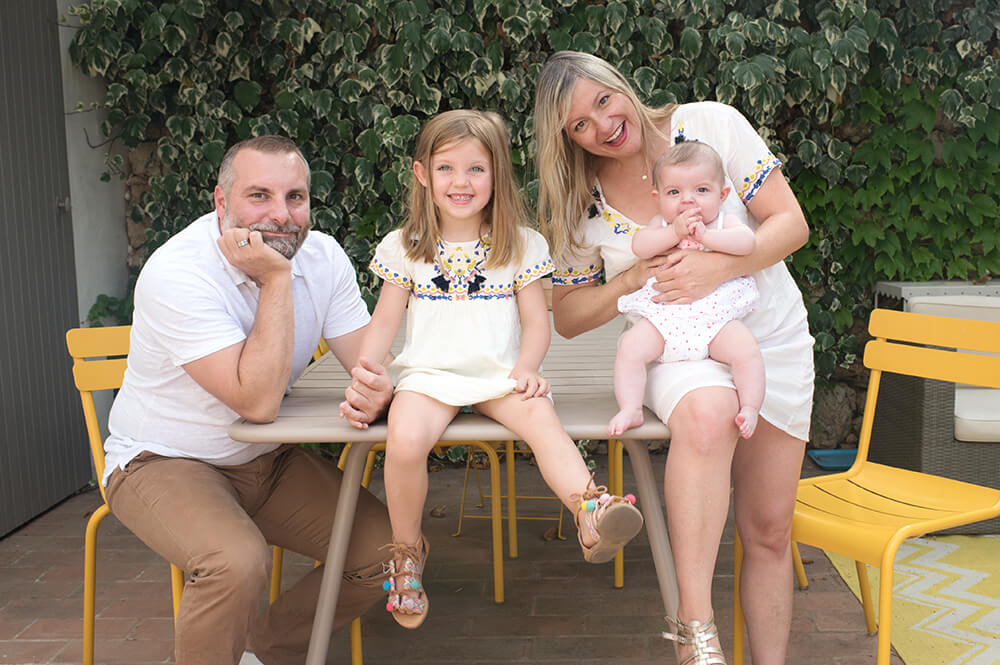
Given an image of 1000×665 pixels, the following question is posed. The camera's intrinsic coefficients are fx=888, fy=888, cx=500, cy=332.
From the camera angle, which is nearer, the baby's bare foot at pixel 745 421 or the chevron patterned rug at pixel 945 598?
the baby's bare foot at pixel 745 421

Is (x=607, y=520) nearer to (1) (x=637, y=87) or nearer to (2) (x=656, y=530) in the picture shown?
(2) (x=656, y=530)

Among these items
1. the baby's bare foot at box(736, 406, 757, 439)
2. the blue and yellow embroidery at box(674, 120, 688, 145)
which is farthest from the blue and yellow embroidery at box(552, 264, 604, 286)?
the baby's bare foot at box(736, 406, 757, 439)

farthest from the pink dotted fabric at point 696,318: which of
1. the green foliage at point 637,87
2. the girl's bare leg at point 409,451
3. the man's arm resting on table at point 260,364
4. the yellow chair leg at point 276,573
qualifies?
the green foliage at point 637,87

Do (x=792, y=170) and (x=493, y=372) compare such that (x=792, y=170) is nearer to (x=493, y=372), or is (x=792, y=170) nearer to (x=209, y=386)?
(x=493, y=372)

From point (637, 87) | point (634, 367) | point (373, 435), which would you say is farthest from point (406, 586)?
point (637, 87)

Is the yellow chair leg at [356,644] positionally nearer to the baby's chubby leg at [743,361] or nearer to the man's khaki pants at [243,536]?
the man's khaki pants at [243,536]

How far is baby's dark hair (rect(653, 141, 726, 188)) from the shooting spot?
1.99 meters

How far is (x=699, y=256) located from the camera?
201cm

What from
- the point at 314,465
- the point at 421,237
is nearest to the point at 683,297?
the point at 421,237

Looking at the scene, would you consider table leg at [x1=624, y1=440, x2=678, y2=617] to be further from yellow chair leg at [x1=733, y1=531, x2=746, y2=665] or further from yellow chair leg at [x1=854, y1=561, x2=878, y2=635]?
yellow chair leg at [x1=854, y1=561, x2=878, y2=635]

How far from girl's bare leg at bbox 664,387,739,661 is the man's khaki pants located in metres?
0.84

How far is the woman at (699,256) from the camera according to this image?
203 centimetres

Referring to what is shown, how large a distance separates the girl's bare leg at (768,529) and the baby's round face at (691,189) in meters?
0.52

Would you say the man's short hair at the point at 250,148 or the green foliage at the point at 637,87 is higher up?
the green foliage at the point at 637,87
